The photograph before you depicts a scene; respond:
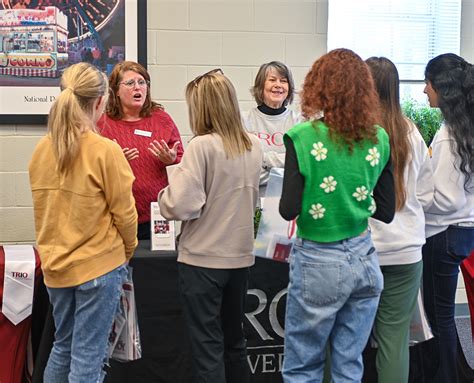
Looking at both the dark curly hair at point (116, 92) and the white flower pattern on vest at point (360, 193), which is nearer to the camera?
the white flower pattern on vest at point (360, 193)

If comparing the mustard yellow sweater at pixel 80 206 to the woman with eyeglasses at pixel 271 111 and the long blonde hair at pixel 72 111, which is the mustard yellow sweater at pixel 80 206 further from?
the woman with eyeglasses at pixel 271 111

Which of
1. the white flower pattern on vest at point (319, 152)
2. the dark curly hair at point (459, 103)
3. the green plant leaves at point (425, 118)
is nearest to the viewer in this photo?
the white flower pattern on vest at point (319, 152)

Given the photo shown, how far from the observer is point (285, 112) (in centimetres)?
319

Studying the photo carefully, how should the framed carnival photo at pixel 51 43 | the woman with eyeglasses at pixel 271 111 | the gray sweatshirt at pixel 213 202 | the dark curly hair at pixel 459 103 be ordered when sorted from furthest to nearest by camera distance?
the framed carnival photo at pixel 51 43
the woman with eyeglasses at pixel 271 111
the dark curly hair at pixel 459 103
the gray sweatshirt at pixel 213 202

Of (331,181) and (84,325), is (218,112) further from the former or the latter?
(84,325)

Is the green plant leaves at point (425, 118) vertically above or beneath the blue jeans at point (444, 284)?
above

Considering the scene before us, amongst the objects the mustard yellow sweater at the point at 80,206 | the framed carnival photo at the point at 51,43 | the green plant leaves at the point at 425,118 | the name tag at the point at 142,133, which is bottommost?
the mustard yellow sweater at the point at 80,206

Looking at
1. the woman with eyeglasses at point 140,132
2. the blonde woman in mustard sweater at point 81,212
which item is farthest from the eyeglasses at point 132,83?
the blonde woman in mustard sweater at point 81,212

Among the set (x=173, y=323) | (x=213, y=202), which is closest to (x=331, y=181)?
(x=213, y=202)

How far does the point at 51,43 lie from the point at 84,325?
6.10 feet

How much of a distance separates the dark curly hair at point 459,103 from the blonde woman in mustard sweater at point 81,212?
4.12 ft

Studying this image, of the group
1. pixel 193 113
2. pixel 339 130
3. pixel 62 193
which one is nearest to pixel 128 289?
pixel 62 193

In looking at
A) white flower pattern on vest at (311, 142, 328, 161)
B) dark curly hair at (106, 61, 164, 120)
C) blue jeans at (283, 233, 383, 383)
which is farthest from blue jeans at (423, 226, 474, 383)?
dark curly hair at (106, 61, 164, 120)

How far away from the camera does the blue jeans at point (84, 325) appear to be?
2.14 metres
